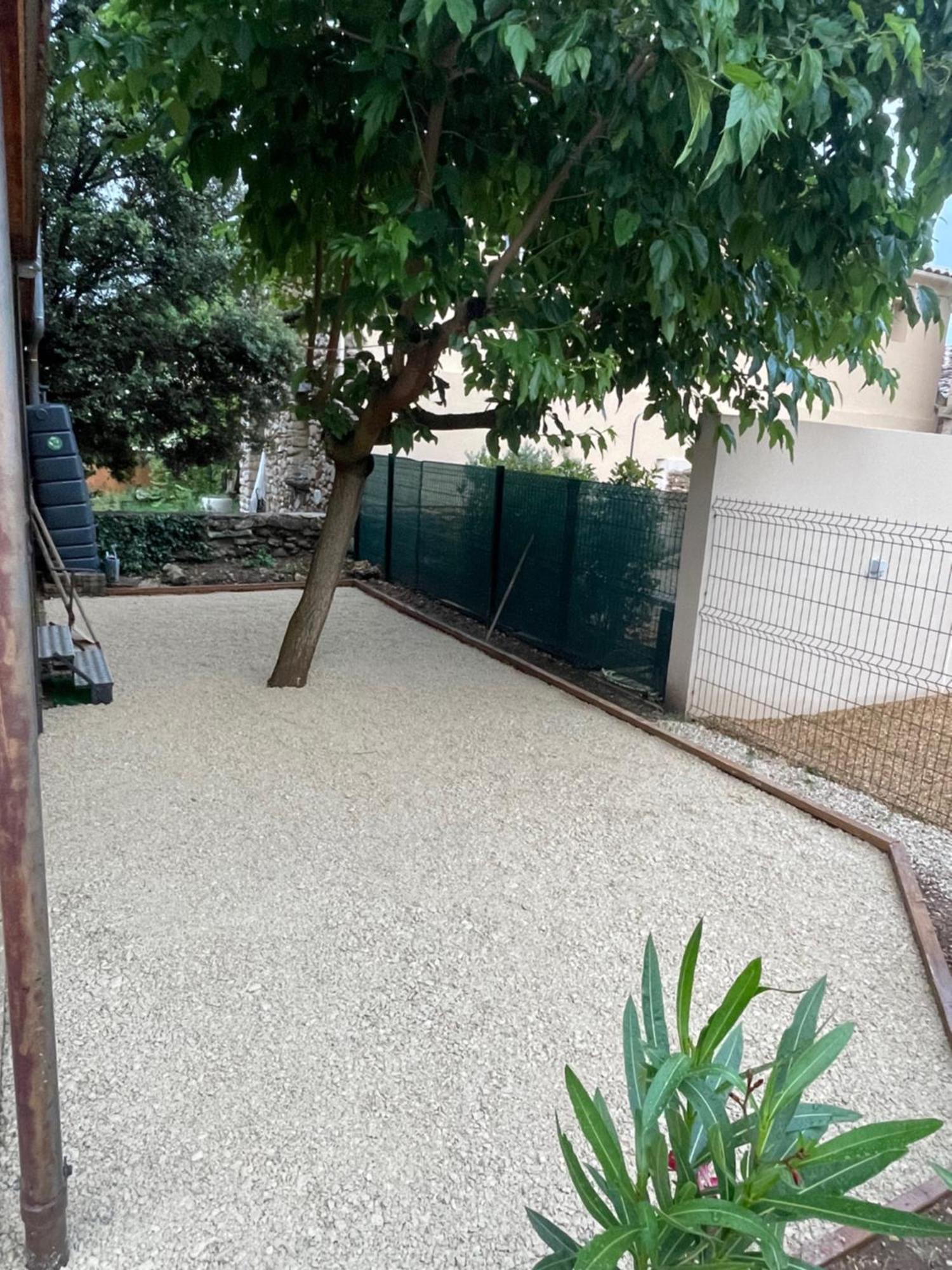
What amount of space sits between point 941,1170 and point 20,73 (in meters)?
2.97

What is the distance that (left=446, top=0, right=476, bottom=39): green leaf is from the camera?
2650 millimetres

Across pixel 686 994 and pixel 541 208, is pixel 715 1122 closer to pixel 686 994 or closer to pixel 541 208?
pixel 686 994

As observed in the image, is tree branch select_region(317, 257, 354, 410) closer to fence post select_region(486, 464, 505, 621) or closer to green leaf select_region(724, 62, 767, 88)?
fence post select_region(486, 464, 505, 621)

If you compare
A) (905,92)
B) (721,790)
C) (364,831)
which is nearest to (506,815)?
(364,831)

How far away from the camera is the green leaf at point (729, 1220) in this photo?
1105 millimetres

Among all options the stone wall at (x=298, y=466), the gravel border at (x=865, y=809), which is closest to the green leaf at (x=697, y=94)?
the gravel border at (x=865, y=809)

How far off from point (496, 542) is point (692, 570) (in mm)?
2457

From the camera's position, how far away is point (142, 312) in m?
9.02

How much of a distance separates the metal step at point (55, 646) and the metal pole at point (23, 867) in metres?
3.39

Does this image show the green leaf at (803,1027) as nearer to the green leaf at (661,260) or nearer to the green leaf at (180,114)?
the green leaf at (661,260)

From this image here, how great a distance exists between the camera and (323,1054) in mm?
2277

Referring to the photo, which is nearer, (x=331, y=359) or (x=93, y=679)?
(x=93, y=679)

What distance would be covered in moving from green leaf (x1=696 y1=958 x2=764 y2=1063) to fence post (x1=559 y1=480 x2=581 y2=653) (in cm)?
545

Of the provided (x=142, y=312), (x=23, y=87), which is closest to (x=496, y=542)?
→ (x=142, y=312)
